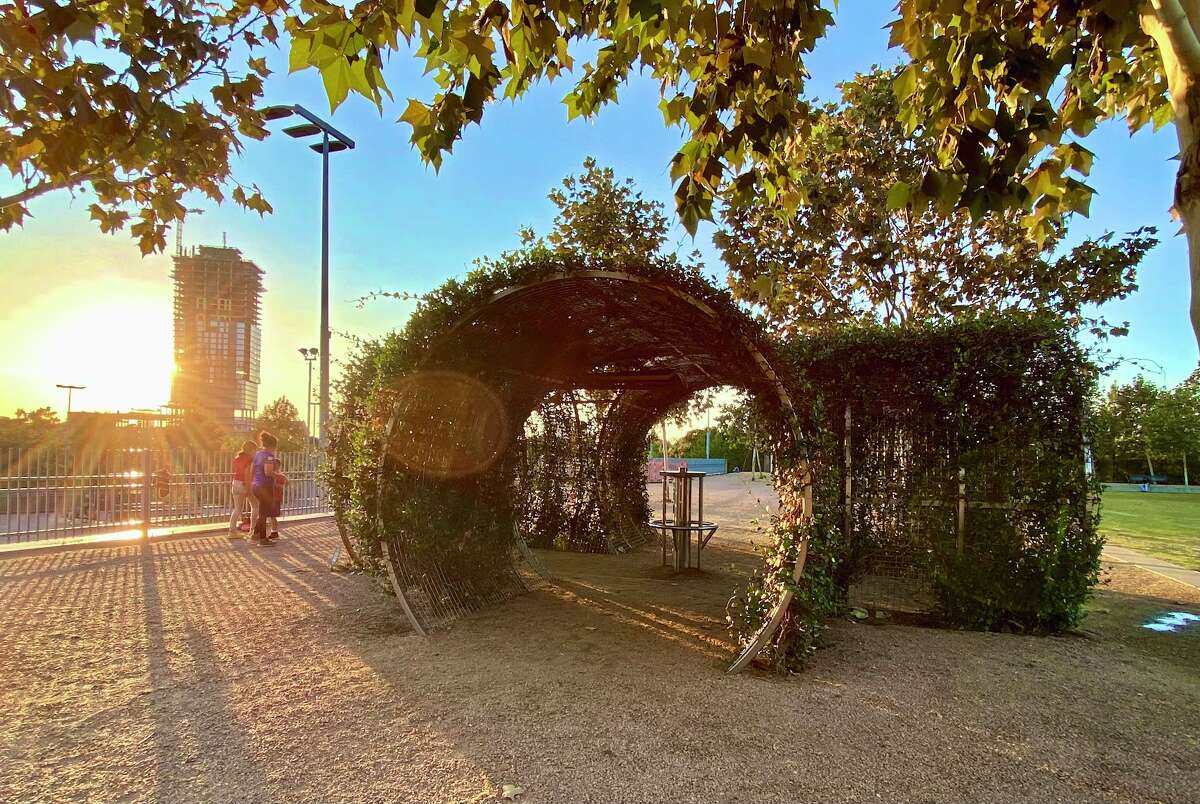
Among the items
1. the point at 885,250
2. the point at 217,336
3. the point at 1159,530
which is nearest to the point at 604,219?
the point at 885,250

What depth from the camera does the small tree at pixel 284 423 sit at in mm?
42250

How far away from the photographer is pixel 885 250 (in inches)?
432

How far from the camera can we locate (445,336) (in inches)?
223

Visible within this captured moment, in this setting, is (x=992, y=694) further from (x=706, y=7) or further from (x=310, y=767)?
(x=706, y=7)

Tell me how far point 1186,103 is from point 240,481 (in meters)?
13.4

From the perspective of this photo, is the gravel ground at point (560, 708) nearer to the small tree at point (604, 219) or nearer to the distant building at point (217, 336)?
the small tree at point (604, 219)

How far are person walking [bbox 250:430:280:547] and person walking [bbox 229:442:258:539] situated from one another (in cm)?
28

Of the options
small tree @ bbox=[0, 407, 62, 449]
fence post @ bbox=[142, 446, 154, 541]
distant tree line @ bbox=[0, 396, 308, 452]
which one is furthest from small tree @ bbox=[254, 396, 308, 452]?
fence post @ bbox=[142, 446, 154, 541]

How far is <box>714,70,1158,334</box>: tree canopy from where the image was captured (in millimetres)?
10438

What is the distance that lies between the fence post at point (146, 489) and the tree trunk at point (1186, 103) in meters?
14.2

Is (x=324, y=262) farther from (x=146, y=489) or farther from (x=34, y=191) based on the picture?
(x=34, y=191)

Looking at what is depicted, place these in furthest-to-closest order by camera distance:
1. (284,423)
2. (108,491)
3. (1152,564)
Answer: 1. (284,423)
2. (108,491)
3. (1152,564)

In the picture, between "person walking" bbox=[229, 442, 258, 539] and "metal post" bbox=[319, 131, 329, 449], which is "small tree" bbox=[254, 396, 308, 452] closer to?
"metal post" bbox=[319, 131, 329, 449]

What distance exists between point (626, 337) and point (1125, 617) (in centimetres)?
608
